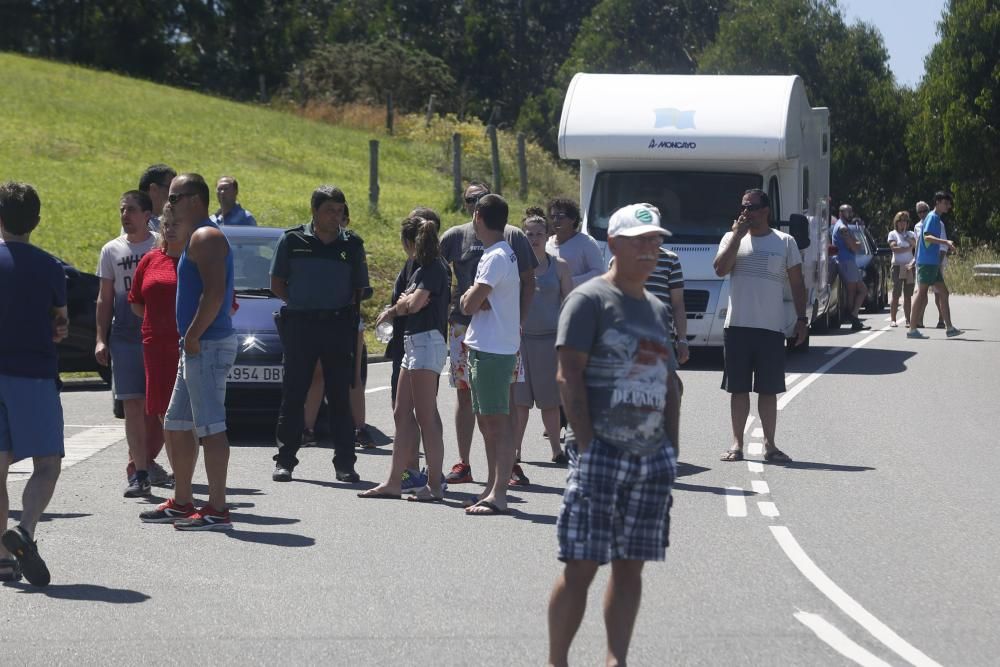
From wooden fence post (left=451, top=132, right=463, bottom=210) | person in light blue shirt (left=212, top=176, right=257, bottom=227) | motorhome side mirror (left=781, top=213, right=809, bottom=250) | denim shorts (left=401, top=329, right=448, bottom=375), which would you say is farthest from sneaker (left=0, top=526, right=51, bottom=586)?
wooden fence post (left=451, top=132, right=463, bottom=210)

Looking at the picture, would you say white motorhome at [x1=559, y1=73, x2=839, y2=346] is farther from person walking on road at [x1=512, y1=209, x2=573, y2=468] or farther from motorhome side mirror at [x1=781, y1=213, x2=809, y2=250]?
person walking on road at [x1=512, y1=209, x2=573, y2=468]

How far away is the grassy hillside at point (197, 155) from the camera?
29.6m

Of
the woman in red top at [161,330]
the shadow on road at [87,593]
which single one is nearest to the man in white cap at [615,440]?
the shadow on road at [87,593]

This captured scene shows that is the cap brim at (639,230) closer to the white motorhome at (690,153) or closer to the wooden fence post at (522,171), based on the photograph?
the white motorhome at (690,153)

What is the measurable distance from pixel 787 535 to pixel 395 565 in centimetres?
224

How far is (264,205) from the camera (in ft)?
104

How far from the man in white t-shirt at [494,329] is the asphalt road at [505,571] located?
1.70 ft

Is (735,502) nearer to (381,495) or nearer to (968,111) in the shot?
(381,495)

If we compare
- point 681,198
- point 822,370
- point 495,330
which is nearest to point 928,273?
point 822,370

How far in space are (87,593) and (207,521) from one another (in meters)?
1.64

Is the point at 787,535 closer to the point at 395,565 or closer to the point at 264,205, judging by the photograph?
the point at 395,565

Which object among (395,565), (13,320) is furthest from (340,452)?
(13,320)

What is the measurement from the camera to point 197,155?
132ft

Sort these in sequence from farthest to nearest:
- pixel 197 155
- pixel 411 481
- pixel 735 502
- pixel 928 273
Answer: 1. pixel 197 155
2. pixel 928 273
3. pixel 411 481
4. pixel 735 502
